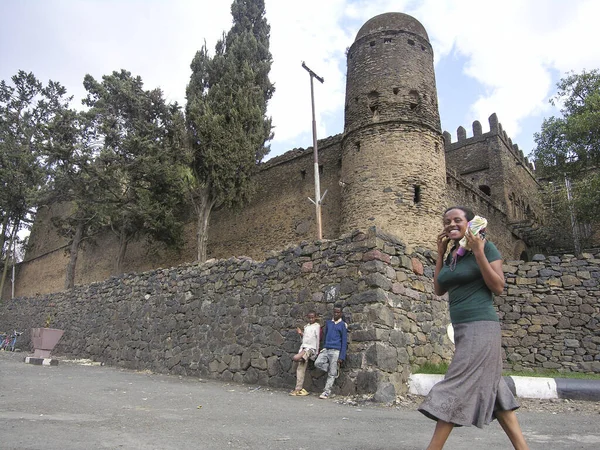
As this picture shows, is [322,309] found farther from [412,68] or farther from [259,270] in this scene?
[412,68]

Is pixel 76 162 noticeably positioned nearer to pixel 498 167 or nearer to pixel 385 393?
pixel 385 393

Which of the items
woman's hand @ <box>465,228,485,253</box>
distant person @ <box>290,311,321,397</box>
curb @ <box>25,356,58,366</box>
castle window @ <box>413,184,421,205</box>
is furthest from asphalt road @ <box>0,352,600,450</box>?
castle window @ <box>413,184,421,205</box>

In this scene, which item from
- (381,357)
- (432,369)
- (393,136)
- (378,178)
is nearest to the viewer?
(381,357)

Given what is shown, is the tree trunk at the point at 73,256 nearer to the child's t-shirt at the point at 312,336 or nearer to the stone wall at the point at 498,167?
the child's t-shirt at the point at 312,336

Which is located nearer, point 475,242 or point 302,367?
point 475,242

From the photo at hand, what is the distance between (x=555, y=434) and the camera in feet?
14.7

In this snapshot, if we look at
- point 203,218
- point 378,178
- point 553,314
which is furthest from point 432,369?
point 203,218

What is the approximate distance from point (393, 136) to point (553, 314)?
10042 millimetres

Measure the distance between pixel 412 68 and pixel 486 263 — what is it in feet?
58.1

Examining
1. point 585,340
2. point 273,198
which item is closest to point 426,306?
point 585,340

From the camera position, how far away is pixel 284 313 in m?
8.55

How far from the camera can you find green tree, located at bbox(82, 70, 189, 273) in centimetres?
2191

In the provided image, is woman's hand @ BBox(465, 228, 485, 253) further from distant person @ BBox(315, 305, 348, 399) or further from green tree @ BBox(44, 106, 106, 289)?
green tree @ BBox(44, 106, 106, 289)

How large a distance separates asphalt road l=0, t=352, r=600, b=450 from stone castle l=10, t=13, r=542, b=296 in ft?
27.6
